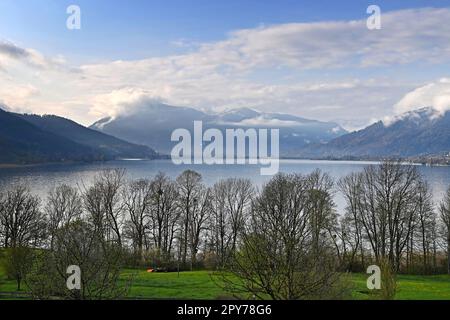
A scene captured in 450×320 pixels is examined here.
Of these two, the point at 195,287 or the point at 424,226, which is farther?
the point at 424,226

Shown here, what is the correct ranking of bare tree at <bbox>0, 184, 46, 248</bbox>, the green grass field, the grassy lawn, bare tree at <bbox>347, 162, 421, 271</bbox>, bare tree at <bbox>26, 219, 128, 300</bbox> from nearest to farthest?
bare tree at <bbox>26, 219, 128, 300</bbox>, the grassy lawn, the green grass field, bare tree at <bbox>347, 162, 421, 271</bbox>, bare tree at <bbox>0, 184, 46, 248</bbox>

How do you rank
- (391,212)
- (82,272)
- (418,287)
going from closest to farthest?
(82,272) → (418,287) → (391,212)

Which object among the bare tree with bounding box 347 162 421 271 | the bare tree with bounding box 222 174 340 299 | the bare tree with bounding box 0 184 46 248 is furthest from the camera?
the bare tree with bounding box 0 184 46 248

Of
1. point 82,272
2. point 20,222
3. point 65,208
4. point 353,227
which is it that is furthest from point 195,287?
point 65,208

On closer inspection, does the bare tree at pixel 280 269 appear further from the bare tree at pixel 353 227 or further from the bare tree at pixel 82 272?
the bare tree at pixel 353 227

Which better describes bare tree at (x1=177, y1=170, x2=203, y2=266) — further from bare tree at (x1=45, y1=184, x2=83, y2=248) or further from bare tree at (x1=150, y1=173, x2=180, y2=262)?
bare tree at (x1=45, y1=184, x2=83, y2=248)

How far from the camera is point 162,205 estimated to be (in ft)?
184

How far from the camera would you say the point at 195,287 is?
34.4m

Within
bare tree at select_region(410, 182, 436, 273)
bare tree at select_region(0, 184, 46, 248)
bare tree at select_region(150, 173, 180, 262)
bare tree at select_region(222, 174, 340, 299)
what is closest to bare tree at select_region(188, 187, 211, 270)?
bare tree at select_region(150, 173, 180, 262)

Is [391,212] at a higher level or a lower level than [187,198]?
lower

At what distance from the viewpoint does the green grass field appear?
30844 mm

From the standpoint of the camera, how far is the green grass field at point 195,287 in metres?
30.8

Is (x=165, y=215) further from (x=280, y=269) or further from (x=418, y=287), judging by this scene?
(x=280, y=269)

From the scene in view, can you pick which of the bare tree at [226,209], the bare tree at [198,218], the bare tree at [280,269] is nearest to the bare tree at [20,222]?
the bare tree at [198,218]
